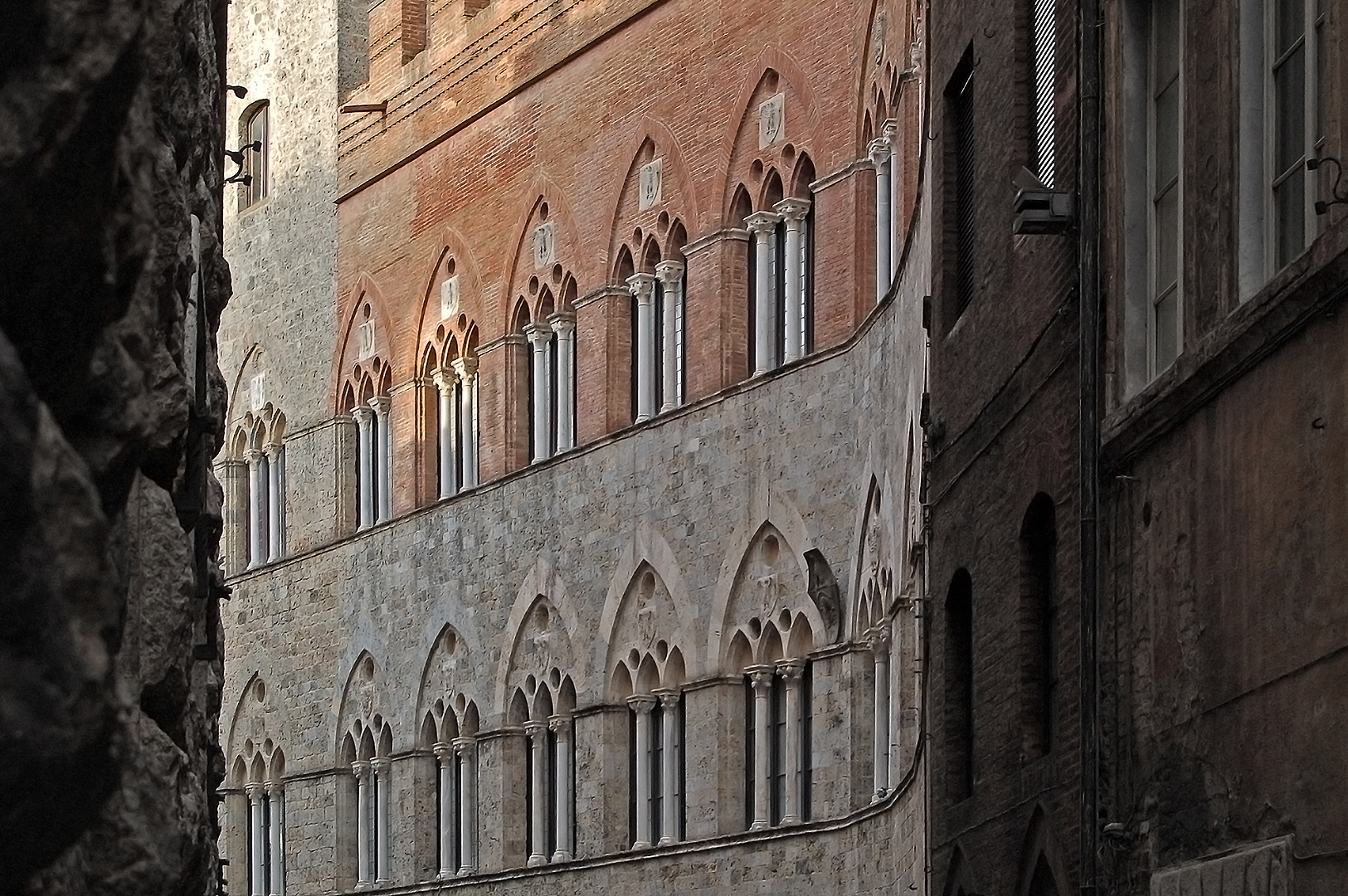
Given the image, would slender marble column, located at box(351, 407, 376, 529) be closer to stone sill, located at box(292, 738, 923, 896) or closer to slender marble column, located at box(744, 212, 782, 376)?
stone sill, located at box(292, 738, 923, 896)

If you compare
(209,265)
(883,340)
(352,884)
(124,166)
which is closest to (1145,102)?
(209,265)

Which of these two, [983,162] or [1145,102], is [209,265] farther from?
[983,162]

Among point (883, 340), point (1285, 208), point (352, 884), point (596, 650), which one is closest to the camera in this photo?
point (1285, 208)

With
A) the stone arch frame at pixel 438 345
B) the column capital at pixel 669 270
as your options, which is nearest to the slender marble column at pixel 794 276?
the column capital at pixel 669 270

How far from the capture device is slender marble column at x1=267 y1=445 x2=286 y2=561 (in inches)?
1207

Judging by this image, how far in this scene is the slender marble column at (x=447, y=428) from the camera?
88.8ft

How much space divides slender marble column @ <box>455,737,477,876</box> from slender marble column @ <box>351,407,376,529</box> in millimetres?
3350

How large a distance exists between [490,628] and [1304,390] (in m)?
19.3

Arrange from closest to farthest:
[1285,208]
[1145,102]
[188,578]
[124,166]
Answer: [124,166]
[188,578]
[1285,208]
[1145,102]

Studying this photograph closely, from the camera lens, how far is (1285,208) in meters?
7.38

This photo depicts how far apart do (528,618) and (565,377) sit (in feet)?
7.56

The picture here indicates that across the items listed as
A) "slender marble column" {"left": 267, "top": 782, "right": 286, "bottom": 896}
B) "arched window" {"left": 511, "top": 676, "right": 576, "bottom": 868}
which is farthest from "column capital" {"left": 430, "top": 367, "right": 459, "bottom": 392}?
"slender marble column" {"left": 267, "top": 782, "right": 286, "bottom": 896}

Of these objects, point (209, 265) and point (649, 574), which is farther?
point (649, 574)

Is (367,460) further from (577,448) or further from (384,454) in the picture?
(577,448)
